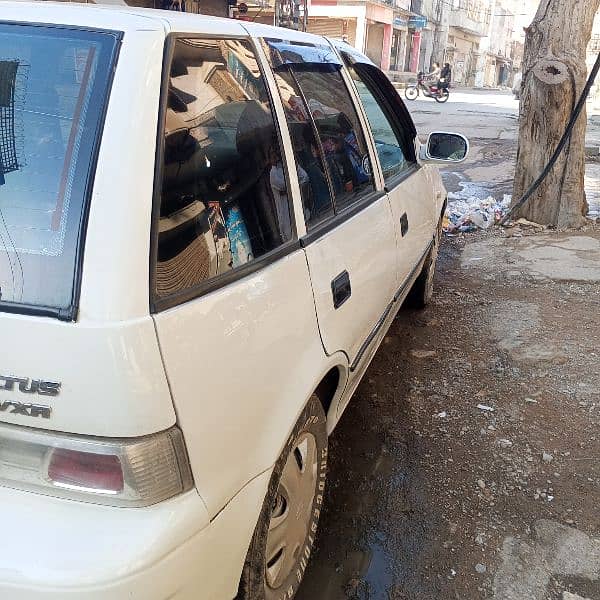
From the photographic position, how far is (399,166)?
11.7 feet

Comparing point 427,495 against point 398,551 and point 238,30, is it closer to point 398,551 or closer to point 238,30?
point 398,551

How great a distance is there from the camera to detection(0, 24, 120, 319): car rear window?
1.33 metres

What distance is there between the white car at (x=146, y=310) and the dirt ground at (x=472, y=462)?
26.6 inches

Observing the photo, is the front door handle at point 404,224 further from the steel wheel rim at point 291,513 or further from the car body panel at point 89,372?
the car body panel at point 89,372

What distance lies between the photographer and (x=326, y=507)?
271cm

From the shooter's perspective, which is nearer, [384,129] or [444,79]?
[384,129]

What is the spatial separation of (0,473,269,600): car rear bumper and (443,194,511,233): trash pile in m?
6.32

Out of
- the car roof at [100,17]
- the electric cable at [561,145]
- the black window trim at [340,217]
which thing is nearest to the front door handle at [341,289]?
the black window trim at [340,217]

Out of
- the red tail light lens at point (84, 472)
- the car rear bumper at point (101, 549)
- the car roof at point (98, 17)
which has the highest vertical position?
the car roof at point (98, 17)

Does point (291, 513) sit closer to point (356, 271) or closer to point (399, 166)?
point (356, 271)

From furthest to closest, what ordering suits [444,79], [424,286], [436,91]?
1. [444,79]
2. [436,91]
3. [424,286]

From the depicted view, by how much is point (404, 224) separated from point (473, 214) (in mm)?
4416

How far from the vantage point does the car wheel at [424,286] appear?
457 centimetres

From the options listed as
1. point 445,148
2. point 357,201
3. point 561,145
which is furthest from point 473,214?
point 357,201
